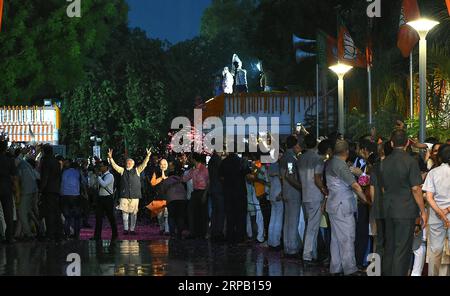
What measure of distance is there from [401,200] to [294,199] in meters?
5.57

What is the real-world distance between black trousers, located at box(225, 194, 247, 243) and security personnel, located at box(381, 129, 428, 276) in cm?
904

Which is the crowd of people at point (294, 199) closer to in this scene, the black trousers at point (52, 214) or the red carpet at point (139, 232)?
the black trousers at point (52, 214)

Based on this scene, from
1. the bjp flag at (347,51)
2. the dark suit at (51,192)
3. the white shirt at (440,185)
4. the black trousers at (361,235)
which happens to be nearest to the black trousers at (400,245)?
the white shirt at (440,185)

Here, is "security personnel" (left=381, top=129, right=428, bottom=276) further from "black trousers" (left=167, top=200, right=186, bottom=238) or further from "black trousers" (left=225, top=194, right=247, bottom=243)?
"black trousers" (left=167, top=200, right=186, bottom=238)

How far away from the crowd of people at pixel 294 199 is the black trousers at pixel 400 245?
1 centimetres

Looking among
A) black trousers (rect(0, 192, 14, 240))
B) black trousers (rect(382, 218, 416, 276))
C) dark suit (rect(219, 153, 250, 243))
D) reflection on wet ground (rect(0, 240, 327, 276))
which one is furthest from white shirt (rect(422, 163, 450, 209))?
black trousers (rect(0, 192, 14, 240))

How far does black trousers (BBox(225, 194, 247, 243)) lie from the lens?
24.2m

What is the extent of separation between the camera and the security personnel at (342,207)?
1698 centimetres

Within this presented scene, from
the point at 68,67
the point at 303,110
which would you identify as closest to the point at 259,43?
the point at 68,67

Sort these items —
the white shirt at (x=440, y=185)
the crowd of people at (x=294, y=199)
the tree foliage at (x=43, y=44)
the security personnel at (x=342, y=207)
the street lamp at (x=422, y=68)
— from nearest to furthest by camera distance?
the white shirt at (x=440, y=185)
the crowd of people at (x=294, y=199)
the security personnel at (x=342, y=207)
the street lamp at (x=422, y=68)
the tree foliage at (x=43, y=44)

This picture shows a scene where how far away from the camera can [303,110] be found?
157 ft
